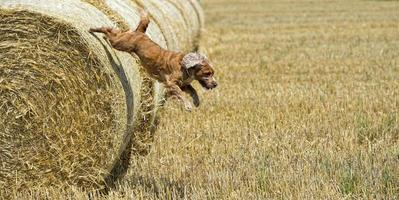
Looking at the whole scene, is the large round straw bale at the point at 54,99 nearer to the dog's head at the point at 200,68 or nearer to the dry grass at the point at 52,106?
the dry grass at the point at 52,106

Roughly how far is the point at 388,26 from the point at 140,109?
15288mm

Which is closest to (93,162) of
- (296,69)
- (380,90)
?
(380,90)

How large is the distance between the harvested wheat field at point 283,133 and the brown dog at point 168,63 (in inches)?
33.2

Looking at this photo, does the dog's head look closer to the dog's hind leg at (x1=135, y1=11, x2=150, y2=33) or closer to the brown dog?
the brown dog

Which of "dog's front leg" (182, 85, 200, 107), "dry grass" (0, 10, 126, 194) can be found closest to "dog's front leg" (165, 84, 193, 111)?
"dog's front leg" (182, 85, 200, 107)

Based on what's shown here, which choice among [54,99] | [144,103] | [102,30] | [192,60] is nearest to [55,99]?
[54,99]

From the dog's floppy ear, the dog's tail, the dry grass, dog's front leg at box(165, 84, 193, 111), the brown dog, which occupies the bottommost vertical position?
the dry grass

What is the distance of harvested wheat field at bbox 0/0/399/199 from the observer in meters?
5.38

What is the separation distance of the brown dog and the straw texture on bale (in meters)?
0.17

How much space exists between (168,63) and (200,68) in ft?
1.27

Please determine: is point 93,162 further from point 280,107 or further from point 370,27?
point 370,27

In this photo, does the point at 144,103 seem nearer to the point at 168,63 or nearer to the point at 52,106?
the point at 168,63

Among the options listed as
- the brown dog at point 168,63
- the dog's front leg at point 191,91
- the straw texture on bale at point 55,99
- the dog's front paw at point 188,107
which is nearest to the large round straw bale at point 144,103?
the brown dog at point 168,63

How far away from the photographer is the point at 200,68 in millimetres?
5199
